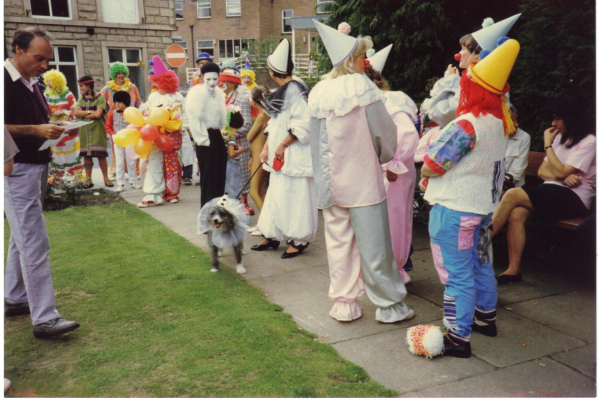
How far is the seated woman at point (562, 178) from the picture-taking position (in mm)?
4449

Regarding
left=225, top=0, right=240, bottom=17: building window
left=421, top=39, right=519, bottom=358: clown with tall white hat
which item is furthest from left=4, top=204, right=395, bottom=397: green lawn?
left=225, top=0, right=240, bottom=17: building window

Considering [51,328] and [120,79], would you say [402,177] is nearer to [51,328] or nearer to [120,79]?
[51,328]

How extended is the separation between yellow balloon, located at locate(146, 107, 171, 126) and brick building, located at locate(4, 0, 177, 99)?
14403mm

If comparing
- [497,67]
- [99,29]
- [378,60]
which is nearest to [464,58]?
[497,67]

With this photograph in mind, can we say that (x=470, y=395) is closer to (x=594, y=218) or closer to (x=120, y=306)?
(x=594, y=218)

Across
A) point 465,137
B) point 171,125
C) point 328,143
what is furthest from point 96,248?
point 465,137

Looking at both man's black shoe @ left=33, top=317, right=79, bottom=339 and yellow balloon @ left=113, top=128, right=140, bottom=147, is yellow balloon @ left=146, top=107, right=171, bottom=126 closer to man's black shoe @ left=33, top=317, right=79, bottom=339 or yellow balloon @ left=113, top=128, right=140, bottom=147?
yellow balloon @ left=113, top=128, right=140, bottom=147

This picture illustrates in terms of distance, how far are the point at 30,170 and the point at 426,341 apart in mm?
2878

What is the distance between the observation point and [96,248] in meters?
6.32

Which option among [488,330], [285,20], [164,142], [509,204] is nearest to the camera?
[488,330]

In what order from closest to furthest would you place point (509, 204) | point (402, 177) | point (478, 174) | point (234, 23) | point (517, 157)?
point (478, 174) < point (402, 177) < point (509, 204) < point (517, 157) < point (234, 23)

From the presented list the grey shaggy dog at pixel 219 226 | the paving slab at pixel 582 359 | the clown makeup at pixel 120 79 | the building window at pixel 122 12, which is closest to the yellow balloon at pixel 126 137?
the clown makeup at pixel 120 79

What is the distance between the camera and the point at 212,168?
6.68 meters

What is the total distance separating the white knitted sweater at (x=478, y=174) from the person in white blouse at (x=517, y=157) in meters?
1.84
